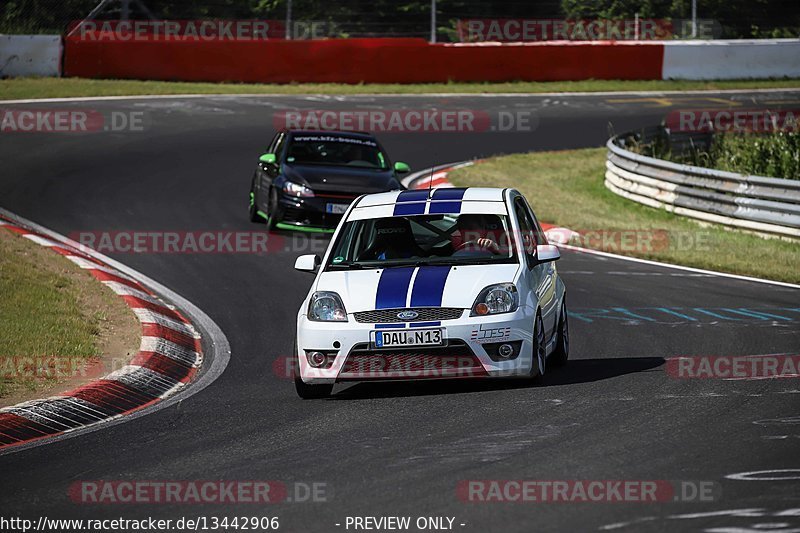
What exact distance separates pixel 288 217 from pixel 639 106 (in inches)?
712

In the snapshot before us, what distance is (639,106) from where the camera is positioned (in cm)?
3331

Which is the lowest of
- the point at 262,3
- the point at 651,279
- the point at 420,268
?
the point at 651,279

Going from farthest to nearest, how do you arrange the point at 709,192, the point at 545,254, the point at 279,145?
the point at 709,192
the point at 279,145
the point at 545,254

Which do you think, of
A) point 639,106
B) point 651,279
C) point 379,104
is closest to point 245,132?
point 379,104

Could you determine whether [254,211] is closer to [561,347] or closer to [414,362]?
[561,347]

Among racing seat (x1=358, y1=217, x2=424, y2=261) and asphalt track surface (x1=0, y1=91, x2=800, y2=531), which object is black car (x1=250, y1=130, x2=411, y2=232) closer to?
asphalt track surface (x1=0, y1=91, x2=800, y2=531)

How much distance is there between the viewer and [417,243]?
9.84 meters

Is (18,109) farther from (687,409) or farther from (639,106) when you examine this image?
(687,409)

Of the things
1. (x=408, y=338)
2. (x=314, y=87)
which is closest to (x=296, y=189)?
(x=408, y=338)

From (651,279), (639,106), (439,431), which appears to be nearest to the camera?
(439,431)

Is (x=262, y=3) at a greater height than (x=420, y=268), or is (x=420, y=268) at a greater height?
(x=262, y=3)

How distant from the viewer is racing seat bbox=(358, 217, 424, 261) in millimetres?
9648

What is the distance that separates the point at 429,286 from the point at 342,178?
28.5 ft

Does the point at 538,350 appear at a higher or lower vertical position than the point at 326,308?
lower
